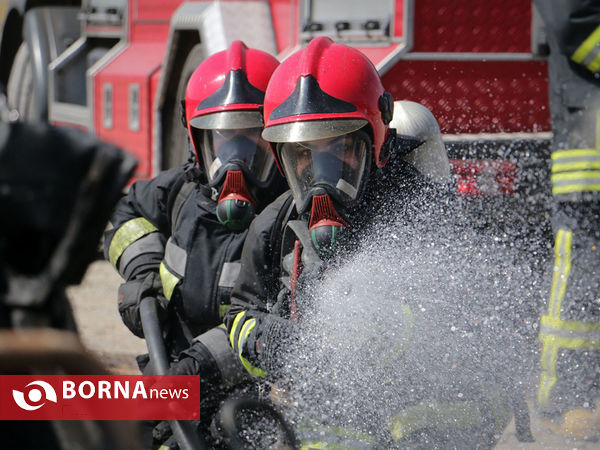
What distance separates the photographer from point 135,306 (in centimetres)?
314

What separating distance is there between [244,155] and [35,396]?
1681 millimetres

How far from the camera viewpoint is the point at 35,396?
1502mm

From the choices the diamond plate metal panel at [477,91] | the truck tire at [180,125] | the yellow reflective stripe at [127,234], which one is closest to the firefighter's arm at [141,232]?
the yellow reflective stripe at [127,234]

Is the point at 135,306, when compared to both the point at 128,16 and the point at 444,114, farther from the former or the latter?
the point at 128,16

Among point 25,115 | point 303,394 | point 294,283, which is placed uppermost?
point 294,283

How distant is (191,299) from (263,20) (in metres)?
2.67

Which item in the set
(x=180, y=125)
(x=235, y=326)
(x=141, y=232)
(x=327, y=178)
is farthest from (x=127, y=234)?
(x=180, y=125)

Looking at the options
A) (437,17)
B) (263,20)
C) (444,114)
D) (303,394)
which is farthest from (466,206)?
(263,20)

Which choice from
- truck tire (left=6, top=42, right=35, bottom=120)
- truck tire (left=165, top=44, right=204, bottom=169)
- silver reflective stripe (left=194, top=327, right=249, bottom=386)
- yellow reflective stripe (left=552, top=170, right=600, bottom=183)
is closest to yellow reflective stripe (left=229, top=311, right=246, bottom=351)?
silver reflective stripe (left=194, top=327, right=249, bottom=386)

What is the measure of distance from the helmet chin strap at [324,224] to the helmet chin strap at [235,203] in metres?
0.41

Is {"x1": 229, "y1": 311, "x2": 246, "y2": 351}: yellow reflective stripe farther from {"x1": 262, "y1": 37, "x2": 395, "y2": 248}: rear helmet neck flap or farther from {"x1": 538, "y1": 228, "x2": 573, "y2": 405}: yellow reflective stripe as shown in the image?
{"x1": 538, "y1": 228, "x2": 573, "y2": 405}: yellow reflective stripe

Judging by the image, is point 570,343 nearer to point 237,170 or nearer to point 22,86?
point 237,170

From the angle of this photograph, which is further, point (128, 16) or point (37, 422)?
point (128, 16)

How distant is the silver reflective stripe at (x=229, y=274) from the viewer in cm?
303
